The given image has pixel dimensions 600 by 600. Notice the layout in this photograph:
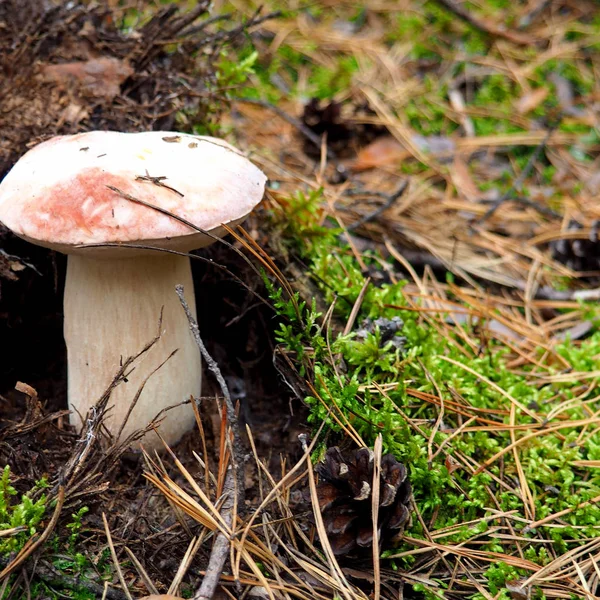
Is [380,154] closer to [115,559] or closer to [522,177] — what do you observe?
[522,177]

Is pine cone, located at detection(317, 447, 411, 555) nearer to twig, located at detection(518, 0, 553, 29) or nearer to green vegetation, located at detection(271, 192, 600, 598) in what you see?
green vegetation, located at detection(271, 192, 600, 598)

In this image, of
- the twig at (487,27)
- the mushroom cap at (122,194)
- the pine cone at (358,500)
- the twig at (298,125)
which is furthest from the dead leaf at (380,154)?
the pine cone at (358,500)

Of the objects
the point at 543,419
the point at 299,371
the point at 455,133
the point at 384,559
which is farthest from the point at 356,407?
the point at 455,133

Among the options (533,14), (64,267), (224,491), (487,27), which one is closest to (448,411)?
(224,491)


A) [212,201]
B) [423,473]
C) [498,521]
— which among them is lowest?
[498,521]

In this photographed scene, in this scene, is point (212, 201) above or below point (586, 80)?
above

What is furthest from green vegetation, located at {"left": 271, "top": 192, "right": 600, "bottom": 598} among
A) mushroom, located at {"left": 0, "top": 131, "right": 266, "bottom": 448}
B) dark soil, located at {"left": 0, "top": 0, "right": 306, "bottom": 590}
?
mushroom, located at {"left": 0, "top": 131, "right": 266, "bottom": 448}

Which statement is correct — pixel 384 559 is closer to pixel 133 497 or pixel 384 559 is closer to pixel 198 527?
pixel 198 527
